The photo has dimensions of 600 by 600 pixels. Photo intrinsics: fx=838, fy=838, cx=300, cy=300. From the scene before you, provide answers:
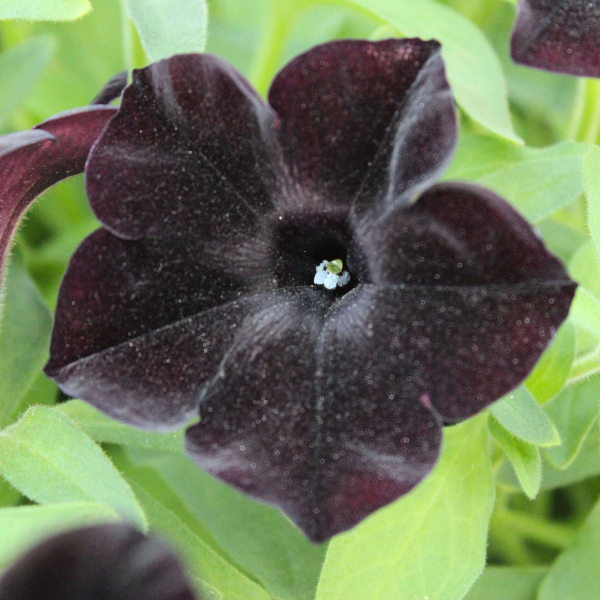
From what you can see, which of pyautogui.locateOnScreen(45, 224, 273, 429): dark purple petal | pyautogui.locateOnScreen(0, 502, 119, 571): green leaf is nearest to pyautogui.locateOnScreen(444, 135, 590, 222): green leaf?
pyautogui.locateOnScreen(45, 224, 273, 429): dark purple petal

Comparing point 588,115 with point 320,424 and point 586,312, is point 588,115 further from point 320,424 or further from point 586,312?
point 320,424

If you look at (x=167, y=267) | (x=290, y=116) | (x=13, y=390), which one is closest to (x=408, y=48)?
(x=290, y=116)

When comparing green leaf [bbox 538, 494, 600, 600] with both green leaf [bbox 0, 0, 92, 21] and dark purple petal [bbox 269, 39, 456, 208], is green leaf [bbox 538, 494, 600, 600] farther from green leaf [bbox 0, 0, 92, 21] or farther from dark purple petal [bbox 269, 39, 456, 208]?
green leaf [bbox 0, 0, 92, 21]

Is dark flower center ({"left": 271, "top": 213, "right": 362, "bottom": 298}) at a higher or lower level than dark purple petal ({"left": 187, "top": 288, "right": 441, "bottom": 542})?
higher

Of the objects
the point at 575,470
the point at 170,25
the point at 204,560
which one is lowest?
the point at 575,470

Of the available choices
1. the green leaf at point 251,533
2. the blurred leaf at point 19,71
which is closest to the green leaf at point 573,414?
the green leaf at point 251,533

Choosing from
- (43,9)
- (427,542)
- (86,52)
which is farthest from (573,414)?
(86,52)
